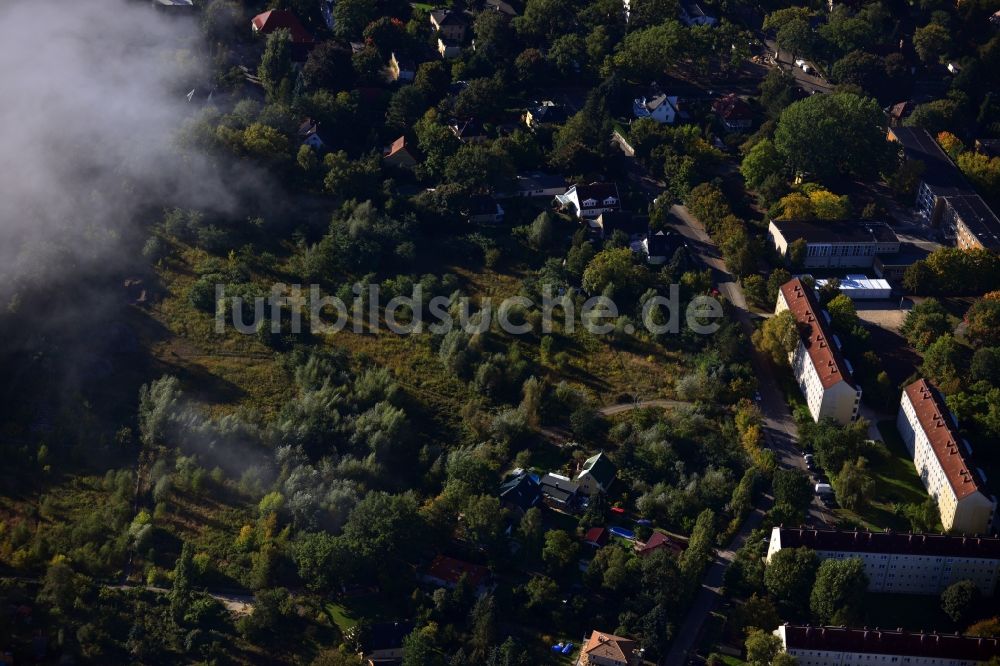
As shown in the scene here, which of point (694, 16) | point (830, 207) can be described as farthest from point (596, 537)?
point (694, 16)

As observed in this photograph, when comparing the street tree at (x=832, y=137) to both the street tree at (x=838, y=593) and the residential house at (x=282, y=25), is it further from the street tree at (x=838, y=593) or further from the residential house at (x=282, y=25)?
the residential house at (x=282, y=25)

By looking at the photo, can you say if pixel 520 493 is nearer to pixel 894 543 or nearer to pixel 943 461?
pixel 894 543

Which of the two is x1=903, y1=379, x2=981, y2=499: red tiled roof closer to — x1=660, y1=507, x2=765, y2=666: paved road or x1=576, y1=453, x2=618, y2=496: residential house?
x1=660, y1=507, x2=765, y2=666: paved road

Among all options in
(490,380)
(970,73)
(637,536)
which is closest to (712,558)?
(637,536)

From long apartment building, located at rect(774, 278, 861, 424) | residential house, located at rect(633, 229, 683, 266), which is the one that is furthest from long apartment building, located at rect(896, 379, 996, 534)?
residential house, located at rect(633, 229, 683, 266)

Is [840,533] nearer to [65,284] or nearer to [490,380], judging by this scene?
[490,380]

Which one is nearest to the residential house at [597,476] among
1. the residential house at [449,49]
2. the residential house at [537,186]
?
the residential house at [537,186]
